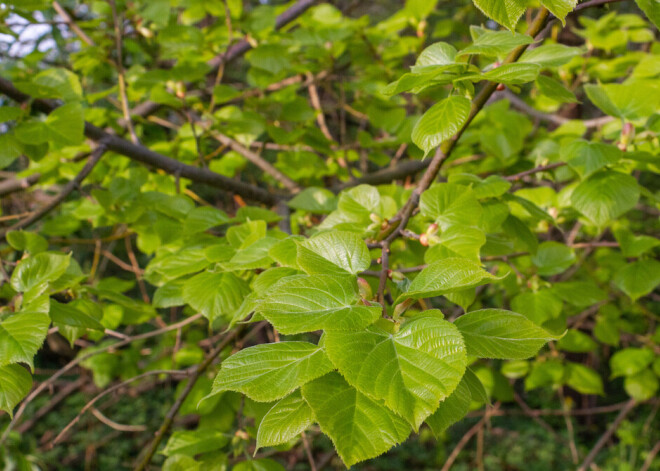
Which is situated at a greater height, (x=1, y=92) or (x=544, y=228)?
(x=1, y=92)

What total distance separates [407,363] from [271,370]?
6.0 inches

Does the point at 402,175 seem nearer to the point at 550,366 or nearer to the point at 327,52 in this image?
the point at 327,52

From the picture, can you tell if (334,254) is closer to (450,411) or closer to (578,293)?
(450,411)

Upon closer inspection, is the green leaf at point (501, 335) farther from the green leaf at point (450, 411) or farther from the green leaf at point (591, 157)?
the green leaf at point (591, 157)

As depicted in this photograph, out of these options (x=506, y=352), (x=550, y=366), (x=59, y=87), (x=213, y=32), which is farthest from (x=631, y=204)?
(x=213, y=32)

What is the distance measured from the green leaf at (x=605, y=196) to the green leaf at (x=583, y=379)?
136 cm

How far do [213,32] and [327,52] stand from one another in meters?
0.46

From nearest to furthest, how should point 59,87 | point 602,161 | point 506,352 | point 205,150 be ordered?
point 506,352, point 602,161, point 59,87, point 205,150

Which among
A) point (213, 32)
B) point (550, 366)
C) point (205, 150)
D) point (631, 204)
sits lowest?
point (550, 366)

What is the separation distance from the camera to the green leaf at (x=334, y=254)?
67 centimetres

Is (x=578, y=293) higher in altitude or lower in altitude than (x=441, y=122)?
lower

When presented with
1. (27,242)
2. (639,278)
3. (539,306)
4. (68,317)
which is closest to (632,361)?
(639,278)

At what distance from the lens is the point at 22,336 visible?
72 cm

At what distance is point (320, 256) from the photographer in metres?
0.70
